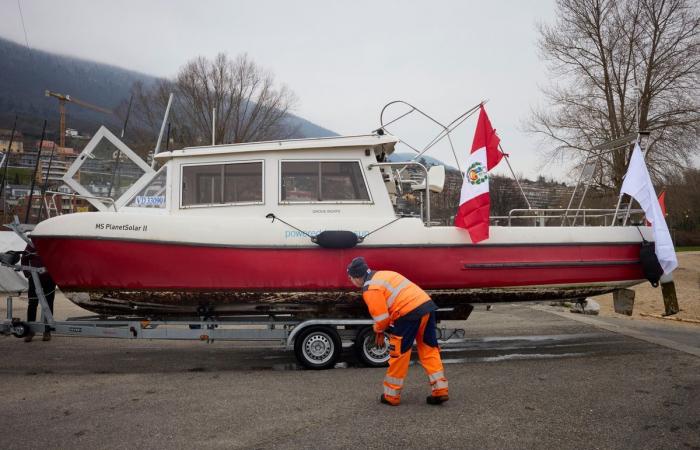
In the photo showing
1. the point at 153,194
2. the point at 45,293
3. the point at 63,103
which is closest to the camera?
the point at 153,194

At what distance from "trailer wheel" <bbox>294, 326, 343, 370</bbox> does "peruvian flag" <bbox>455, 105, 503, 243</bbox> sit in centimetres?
201

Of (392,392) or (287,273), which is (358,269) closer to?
(392,392)

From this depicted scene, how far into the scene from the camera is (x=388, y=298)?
15.3ft

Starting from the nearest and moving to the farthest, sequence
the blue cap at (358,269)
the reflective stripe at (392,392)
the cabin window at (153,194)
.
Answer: the reflective stripe at (392,392) → the blue cap at (358,269) → the cabin window at (153,194)

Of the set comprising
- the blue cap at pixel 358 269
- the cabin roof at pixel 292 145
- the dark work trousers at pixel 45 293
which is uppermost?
the cabin roof at pixel 292 145

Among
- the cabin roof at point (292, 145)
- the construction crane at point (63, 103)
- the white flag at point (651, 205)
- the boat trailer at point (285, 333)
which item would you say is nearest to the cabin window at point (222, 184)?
the cabin roof at point (292, 145)

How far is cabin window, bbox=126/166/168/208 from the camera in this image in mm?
6605

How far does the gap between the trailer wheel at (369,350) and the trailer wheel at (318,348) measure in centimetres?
23

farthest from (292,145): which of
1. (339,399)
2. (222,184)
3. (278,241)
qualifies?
(339,399)

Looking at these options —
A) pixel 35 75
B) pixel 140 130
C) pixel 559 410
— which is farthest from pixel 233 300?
pixel 35 75

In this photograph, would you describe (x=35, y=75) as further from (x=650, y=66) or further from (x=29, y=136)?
(x=650, y=66)

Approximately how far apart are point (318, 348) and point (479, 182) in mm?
2729

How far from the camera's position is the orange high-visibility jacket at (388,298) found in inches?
179

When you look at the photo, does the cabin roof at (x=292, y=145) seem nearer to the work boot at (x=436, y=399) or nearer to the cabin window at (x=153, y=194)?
the cabin window at (x=153, y=194)
